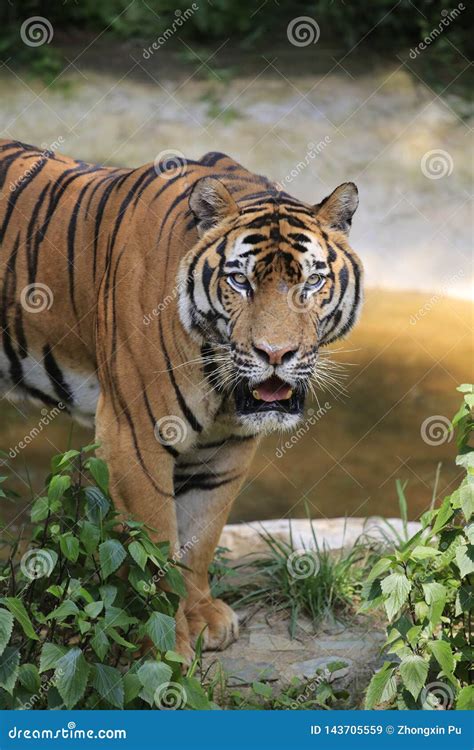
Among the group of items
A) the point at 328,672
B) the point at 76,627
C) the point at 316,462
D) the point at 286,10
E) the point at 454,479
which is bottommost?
the point at 76,627

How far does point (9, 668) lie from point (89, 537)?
16.0 inches

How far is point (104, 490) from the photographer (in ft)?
11.1

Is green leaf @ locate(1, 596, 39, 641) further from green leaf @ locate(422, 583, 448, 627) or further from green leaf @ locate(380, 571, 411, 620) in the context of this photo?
green leaf @ locate(422, 583, 448, 627)

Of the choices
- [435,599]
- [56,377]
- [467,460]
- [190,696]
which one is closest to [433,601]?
[435,599]

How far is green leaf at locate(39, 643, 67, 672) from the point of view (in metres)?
3.13

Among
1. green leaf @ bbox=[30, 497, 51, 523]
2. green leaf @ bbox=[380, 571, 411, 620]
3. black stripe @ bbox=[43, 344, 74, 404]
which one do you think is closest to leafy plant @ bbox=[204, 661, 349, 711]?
green leaf @ bbox=[380, 571, 411, 620]

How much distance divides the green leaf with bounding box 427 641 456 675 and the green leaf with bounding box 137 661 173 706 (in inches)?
28.2

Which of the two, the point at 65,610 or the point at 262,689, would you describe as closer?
the point at 65,610

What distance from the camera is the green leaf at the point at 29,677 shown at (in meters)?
3.17

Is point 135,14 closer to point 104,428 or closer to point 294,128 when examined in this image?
point 294,128

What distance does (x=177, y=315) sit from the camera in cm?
387

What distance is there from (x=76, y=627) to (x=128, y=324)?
3.53ft

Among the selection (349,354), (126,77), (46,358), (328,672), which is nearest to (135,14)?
(126,77)

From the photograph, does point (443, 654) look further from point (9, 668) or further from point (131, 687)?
point (9, 668)
